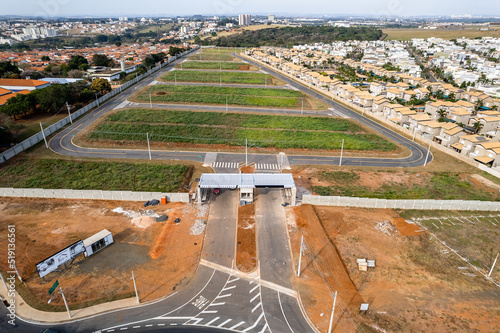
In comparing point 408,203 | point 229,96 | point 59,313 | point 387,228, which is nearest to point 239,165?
point 387,228

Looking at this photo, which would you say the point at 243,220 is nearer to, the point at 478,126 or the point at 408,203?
the point at 408,203

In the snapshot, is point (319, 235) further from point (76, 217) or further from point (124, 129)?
point (124, 129)

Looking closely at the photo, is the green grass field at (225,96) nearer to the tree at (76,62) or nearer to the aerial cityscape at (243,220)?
the aerial cityscape at (243,220)

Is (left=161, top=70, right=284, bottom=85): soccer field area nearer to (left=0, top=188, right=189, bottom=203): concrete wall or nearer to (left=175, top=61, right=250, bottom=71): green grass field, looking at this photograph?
(left=175, top=61, right=250, bottom=71): green grass field

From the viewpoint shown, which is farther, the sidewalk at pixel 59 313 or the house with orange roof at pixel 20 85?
the house with orange roof at pixel 20 85

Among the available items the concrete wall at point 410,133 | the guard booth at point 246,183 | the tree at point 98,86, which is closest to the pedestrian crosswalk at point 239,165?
the guard booth at point 246,183

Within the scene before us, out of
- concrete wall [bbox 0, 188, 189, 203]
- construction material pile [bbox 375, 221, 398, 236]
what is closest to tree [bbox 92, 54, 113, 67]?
concrete wall [bbox 0, 188, 189, 203]

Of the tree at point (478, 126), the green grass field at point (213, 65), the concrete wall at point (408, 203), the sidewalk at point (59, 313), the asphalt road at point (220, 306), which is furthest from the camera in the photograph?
the green grass field at point (213, 65)
